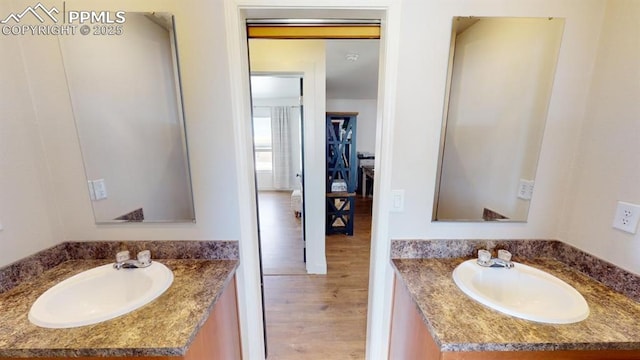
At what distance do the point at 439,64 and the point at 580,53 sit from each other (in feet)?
2.09

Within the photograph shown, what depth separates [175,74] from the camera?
3.60 feet

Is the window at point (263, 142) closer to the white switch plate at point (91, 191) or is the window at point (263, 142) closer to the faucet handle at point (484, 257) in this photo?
the white switch plate at point (91, 191)

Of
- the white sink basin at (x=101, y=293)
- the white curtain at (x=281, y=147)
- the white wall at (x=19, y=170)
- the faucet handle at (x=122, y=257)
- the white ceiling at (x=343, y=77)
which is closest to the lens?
the white sink basin at (x=101, y=293)

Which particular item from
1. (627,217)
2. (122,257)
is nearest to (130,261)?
(122,257)

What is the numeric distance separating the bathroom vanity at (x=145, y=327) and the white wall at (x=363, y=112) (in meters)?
5.29

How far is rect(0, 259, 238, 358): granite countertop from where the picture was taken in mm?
716

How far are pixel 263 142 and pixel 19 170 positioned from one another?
214 inches

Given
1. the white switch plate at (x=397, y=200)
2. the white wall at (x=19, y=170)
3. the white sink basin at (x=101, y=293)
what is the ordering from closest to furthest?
the white sink basin at (x=101, y=293) < the white wall at (x=19, y=170) < the white switch plate at (x=397, y=200)

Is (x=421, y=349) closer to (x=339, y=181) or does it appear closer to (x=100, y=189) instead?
(x=100, y=189)

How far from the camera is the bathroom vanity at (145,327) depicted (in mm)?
717

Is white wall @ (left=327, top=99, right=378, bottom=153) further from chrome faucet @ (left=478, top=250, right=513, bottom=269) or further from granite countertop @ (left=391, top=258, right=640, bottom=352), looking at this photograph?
granite countertop @ (left=391, top=258, right=640, bottom=352)

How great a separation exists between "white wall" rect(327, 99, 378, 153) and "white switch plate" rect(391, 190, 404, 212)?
4860mm

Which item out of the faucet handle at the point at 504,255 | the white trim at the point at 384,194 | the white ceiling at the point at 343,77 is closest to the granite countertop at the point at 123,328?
the white trim at the point at 384,194

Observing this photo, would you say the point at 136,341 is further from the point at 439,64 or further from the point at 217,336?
the point at 439,64
